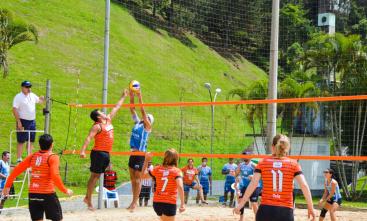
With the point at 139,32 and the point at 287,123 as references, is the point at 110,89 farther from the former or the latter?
the point at 287,123

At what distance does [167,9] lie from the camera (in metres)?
24.5

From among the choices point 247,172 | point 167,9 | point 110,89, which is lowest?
point 247,172

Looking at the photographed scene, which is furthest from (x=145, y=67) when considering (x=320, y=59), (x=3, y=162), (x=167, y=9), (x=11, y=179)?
(x=11, y=179)

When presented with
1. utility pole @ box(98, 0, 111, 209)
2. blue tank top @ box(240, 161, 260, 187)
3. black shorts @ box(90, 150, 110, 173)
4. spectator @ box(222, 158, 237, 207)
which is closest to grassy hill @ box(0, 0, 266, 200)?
spectator @ box(222, 158, 237, 207)

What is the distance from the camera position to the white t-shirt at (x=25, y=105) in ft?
39.0

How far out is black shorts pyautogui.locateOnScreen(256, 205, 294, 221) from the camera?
644 centimetres

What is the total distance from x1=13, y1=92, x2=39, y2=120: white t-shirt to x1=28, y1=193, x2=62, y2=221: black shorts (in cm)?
438

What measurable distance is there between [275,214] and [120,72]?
30118mm

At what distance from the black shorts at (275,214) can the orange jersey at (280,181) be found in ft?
0.14

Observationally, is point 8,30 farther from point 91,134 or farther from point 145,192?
point 91,134

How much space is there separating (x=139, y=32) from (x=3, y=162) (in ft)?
85.3

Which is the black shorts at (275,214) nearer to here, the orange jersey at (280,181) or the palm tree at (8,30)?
the orange jersey at (280,181)

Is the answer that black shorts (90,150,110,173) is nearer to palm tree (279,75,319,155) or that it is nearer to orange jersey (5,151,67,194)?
orange jersey (5,151,67,194)

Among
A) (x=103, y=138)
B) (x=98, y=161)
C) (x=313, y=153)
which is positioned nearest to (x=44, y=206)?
(x=98, y=161)
